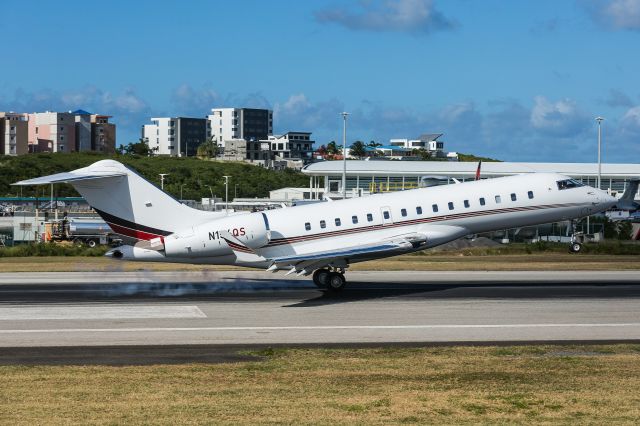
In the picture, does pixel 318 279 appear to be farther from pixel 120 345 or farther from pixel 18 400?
pixel 18 400

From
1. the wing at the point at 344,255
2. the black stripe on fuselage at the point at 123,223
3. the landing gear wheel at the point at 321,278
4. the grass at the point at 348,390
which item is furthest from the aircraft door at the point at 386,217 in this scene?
the grass at the point at 348,390

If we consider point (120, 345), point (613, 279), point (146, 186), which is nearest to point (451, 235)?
point (613, 279)

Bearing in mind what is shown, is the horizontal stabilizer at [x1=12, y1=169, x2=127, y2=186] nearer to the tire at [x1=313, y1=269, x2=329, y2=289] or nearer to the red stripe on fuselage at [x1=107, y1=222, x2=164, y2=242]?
the red stripe on fuselage at [x1=107, y1=222, x2=164, y2=242]

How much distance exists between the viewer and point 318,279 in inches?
1248

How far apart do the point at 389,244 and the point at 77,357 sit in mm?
13688

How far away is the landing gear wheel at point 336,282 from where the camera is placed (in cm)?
3125

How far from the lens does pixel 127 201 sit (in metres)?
30.6

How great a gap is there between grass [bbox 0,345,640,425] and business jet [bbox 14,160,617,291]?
11.4 meters

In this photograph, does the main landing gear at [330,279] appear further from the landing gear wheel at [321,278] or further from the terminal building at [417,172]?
the terminal building at [417,172]

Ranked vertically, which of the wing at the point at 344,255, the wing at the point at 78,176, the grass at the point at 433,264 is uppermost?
the wing at the point at 78,176

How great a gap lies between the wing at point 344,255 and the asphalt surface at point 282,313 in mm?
1031

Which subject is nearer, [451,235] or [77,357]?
[77,357]

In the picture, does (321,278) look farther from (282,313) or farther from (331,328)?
(331,328)

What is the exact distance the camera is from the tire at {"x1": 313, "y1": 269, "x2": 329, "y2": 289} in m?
31.6
